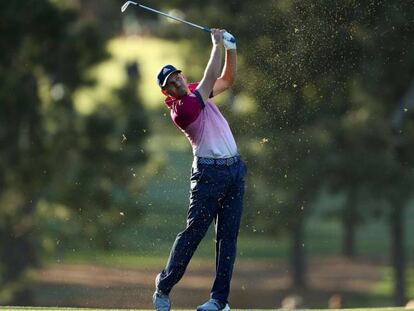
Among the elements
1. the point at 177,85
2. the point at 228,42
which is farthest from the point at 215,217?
the point at 228,42

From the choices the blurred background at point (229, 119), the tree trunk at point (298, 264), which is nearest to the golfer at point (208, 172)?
the blurred background at point (229, 119)

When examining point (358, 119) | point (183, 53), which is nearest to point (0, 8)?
point (183, 53)

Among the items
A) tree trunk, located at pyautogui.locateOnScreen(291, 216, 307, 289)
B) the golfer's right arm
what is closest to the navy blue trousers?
the golfer's right arm

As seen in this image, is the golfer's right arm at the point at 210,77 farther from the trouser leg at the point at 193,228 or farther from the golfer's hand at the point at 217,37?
the trouser leg at the point at 193,228

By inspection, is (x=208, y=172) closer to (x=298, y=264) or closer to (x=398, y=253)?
(x=398, y=253)

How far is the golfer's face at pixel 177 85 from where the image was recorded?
7.26 meters

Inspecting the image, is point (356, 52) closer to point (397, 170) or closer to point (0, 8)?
point (397, 170)

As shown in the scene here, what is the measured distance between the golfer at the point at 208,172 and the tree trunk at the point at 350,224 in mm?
10524

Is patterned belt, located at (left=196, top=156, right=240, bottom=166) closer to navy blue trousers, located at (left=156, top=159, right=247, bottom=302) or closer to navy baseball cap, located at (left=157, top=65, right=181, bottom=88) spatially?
navy blue trousers, located at (left=156, top=159, right=247, bottom=302)

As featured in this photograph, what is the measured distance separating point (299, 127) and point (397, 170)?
5.31 feet

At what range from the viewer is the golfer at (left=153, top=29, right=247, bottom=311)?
7242mm

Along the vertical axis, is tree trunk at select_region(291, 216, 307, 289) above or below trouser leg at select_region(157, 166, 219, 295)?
above

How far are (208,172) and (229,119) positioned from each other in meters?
7.84

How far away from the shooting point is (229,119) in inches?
596
